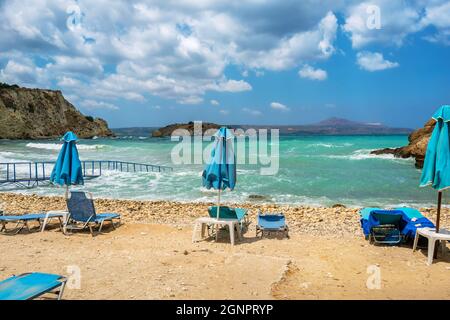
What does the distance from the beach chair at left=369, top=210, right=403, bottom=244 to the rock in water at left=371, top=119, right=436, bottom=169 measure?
63.7 ft

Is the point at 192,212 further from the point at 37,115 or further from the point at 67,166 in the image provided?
the point at 37,115

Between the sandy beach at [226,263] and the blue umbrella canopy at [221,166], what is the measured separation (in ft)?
4.28

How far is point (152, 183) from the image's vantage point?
19.2 m

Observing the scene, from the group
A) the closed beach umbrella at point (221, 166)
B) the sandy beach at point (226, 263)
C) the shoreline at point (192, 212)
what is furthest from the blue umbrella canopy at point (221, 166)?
the shoreline at point (192, 212)

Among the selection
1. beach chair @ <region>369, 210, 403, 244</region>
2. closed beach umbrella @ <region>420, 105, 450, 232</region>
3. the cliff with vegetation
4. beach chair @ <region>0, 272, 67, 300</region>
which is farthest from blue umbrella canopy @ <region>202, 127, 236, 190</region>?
the cliff with vegetation

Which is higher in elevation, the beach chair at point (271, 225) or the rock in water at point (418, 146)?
the rock in water at point (418, 146)

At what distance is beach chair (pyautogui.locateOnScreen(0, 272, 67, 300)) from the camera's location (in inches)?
166

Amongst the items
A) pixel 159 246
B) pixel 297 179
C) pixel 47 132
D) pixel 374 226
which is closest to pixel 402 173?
pixel 297 179

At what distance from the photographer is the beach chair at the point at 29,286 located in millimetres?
4211

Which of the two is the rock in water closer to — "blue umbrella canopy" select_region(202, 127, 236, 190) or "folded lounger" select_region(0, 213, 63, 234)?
"blue umbrella canopy" select_region(202, 127, 236, 190)

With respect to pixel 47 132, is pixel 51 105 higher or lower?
higher

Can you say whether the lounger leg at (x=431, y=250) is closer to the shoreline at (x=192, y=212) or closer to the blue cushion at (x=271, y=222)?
the shoreline at (x=192, y=212)
